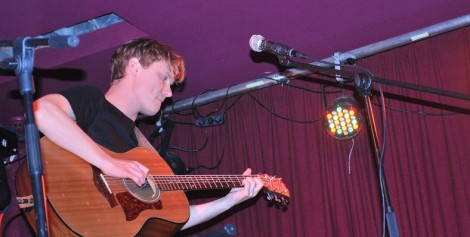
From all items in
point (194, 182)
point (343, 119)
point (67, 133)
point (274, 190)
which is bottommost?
point (274, 190)

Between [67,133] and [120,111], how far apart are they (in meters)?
0.61

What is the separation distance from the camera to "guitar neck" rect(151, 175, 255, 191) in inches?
131

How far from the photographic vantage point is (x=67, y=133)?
277cm

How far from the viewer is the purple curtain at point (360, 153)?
452 cm

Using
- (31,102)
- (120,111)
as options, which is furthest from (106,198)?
(31,102)

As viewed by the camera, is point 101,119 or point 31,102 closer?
point 31,102

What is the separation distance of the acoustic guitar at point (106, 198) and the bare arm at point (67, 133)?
0.15 ft

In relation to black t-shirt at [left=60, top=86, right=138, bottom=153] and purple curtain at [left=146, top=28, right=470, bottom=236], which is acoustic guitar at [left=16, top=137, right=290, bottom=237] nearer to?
black t-shirt at [left=60, top=86, right=138, bottom=153]

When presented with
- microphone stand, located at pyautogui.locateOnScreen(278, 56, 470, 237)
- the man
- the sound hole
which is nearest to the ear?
the man

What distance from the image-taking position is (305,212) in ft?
16.9

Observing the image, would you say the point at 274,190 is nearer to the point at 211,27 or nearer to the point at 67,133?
the point at 211,27

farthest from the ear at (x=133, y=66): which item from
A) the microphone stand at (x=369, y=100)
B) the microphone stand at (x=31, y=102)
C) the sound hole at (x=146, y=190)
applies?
the microphone stand at (x=31, y=102)

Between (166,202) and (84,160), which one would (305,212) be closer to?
(166,202)

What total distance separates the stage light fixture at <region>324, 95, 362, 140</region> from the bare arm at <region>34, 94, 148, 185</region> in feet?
8.32
